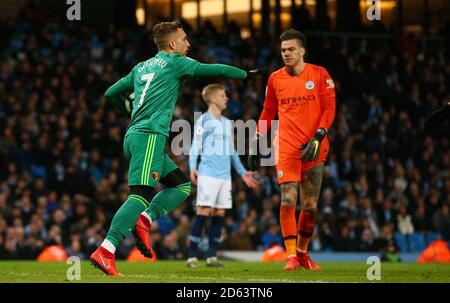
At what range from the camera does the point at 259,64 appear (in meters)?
26.8

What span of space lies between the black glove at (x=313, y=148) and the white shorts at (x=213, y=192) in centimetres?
303

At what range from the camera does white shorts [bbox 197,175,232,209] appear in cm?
1350

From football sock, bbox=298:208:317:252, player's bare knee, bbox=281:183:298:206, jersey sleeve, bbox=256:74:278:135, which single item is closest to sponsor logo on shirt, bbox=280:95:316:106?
jersey sleeve, bbox=256:74:278:135

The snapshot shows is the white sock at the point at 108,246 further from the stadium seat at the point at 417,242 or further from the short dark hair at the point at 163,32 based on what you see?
the stadium seat at the point at 417,242

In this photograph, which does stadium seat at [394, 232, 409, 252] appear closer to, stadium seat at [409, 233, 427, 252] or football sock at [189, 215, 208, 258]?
stadium seat at [409, 233, 427, 252]

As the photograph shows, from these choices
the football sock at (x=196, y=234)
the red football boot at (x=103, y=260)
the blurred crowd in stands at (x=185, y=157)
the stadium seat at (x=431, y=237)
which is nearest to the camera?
the red football boot at (x=103, y=260)

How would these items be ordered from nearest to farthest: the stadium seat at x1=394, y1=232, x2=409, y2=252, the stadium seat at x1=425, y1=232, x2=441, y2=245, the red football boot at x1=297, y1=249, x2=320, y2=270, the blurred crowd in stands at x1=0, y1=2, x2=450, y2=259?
the red football boot at x1=297, y1=249, x2=320, y2=270
the blurred crowd in stands at x1=0, y1=2, x2=450, y2=259
the stadium seat at x1=394, y1=232, x2=409, y2=252
the stadium seat at x1=425, y1=232, x2=441, y2=245

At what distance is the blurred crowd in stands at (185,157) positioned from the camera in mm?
19469

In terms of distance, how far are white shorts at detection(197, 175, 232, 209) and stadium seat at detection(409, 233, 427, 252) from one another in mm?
9611

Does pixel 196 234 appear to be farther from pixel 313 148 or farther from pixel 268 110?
pixel 313 148

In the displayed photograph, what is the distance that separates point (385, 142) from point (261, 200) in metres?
5.35

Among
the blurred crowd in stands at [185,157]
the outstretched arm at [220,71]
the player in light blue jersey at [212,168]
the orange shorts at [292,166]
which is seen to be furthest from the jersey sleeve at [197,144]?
the blurred crowd in stands at [185,157]
